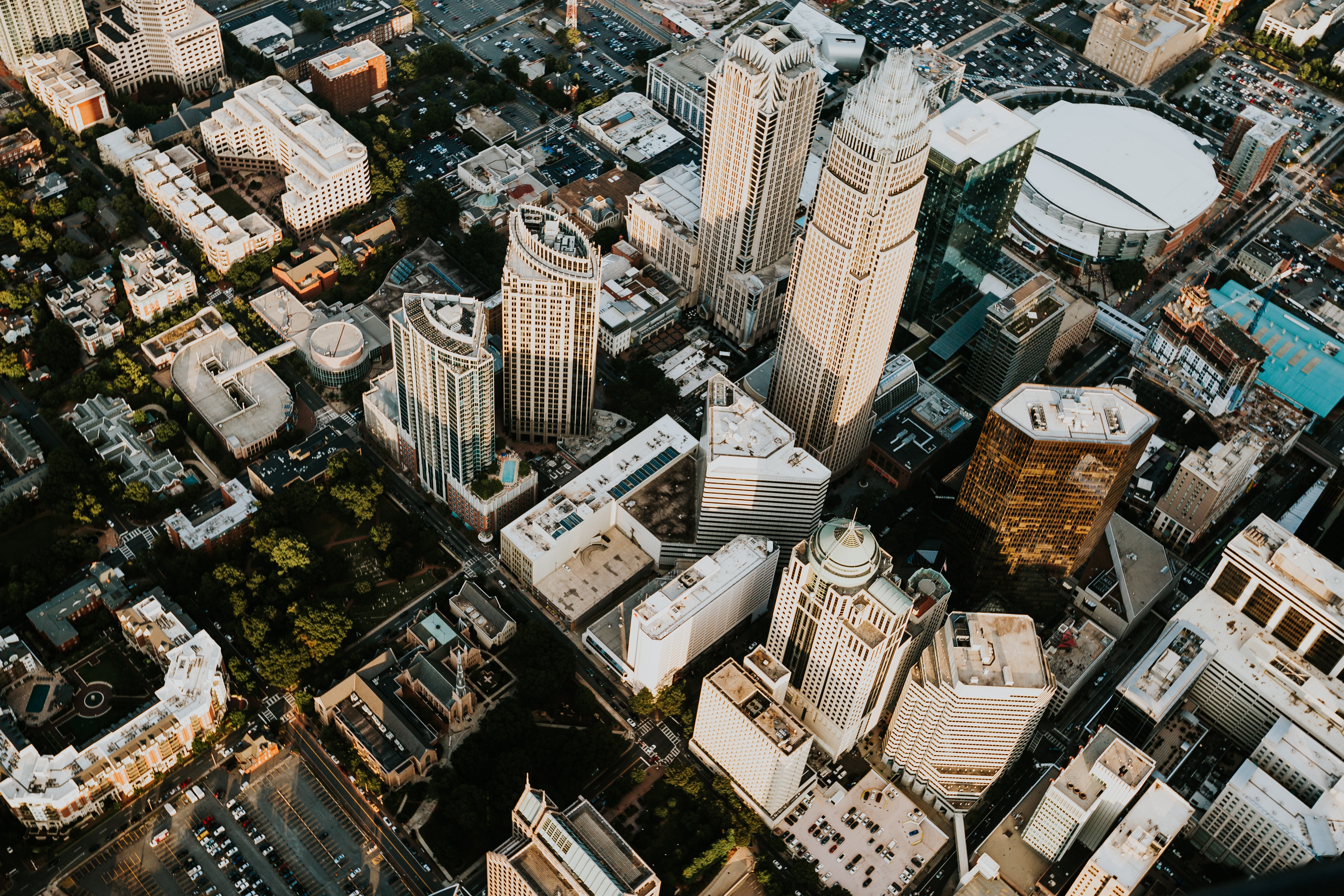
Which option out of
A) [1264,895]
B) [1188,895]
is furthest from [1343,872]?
[1188,895]

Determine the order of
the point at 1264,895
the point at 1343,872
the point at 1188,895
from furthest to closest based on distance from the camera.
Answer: the point at 1188,895 → the point at 1343,872 → the point at 1264,895

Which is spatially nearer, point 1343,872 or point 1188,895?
point 1343,872

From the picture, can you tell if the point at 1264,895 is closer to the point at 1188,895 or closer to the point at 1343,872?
the point at 1343,872

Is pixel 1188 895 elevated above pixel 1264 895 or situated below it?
below

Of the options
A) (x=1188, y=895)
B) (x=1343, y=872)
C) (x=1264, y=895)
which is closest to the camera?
(x=1264, y=895)

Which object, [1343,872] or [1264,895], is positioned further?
[1343,872]
